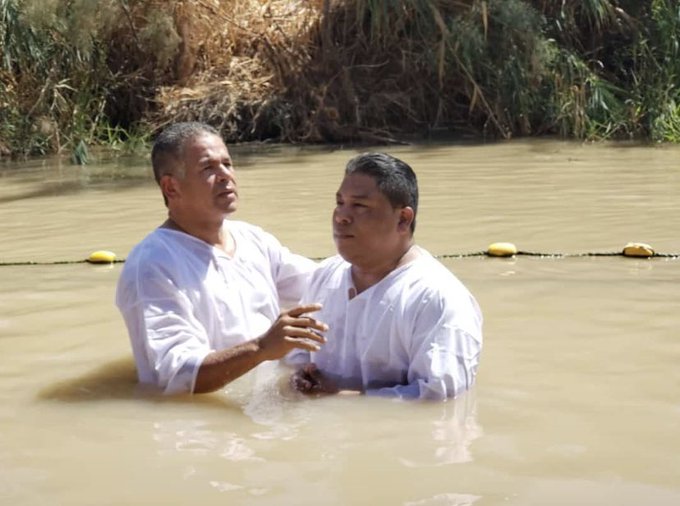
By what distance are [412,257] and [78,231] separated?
14.9ft

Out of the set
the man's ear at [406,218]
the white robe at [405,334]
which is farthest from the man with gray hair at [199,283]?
the man's ear at [406,218]

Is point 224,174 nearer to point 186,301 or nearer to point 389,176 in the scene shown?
point 186,301

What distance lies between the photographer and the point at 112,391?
482 centimetres

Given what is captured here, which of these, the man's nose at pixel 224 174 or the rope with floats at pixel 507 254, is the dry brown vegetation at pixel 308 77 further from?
the man's nose at pixel 224 174

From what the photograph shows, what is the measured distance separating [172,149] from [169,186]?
0.44 feet

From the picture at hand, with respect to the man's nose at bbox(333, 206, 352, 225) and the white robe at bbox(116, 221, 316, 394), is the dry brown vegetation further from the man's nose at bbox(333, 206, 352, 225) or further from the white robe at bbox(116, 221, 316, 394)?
the man's nose at bbox(333, 206, 352, 225)

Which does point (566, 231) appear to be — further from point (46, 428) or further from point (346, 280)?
point (46, 428)

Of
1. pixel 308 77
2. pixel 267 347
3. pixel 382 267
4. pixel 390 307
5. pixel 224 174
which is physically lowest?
pixel 267 347

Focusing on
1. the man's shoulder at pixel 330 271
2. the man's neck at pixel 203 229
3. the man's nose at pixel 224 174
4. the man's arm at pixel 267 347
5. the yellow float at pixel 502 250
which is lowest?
the yellow float at pixel 502 250

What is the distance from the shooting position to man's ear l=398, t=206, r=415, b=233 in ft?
14.4

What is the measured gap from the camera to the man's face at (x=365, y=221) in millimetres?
4371

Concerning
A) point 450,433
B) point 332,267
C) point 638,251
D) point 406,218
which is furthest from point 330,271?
point 638,251

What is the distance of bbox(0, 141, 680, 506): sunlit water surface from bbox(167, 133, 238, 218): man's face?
2.08 ft

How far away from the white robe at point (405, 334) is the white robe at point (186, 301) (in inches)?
14.5
